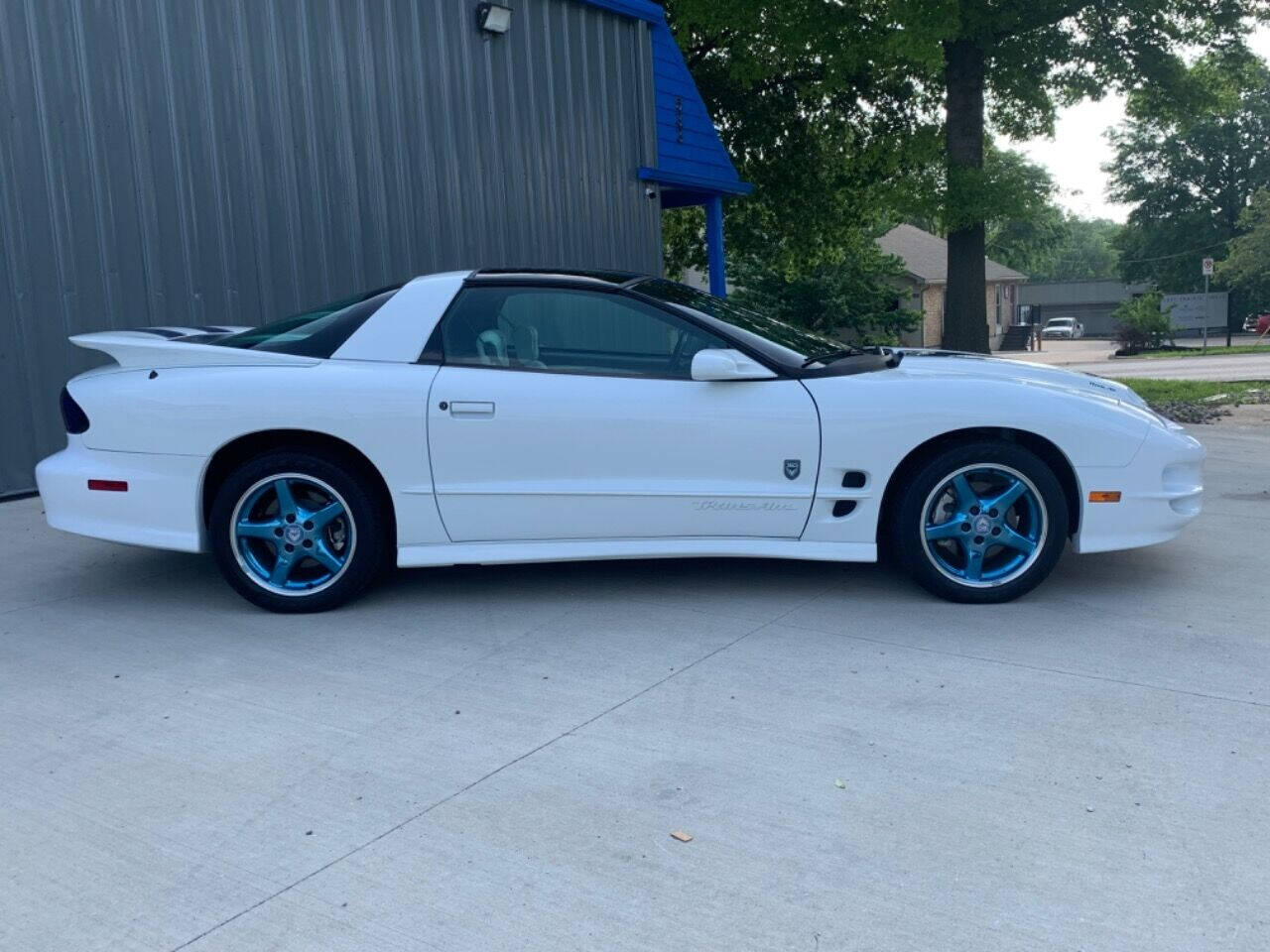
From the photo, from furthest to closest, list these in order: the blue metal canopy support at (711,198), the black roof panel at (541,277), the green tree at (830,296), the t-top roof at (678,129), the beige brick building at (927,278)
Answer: the beige brick building at (927,278) → the green tree at (830,296) → the blue metal canopy support at (711,198) → the t-top roof at (678,129) → the black roof panel at (541,277)

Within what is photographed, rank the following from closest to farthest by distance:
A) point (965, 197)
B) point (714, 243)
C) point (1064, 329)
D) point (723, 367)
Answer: point (723, 367), point (714, 243), point (965, 197), point (1064, 329)

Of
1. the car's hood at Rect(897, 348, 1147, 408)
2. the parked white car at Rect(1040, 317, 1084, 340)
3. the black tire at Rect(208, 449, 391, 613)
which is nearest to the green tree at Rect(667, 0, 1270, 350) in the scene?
the car's hood at Rect(897, 348, 1147, 408)

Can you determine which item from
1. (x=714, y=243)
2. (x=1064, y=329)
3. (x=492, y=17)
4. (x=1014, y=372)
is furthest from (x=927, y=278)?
(x=1014, y=372)

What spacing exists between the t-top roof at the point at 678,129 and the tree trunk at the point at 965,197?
2.85 m

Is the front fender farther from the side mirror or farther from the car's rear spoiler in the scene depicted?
the car's rear spoiler

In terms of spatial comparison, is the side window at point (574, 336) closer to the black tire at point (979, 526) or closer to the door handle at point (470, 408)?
the door handle at point (470, 408)

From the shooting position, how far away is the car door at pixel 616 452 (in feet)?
14.7

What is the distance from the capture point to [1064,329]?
67125mm

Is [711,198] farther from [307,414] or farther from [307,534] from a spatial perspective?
[307,534]

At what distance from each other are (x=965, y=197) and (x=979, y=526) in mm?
10944

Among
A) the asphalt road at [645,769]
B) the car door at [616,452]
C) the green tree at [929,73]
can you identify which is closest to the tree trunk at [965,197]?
the green tree at [929,73]

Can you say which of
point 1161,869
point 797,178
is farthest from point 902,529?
point 797,178

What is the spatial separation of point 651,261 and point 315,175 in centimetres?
498

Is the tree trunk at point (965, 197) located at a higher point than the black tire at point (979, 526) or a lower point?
higher
